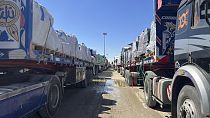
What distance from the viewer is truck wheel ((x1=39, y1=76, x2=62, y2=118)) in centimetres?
774

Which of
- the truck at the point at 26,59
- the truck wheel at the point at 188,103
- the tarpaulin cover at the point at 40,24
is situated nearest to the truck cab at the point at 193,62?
the truck wheel at the point at 188,103

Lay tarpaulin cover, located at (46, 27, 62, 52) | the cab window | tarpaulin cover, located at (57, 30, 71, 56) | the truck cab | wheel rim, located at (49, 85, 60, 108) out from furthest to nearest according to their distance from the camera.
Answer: tarpaulin cover, located at (57, 30, 71, 56) < tarpaulin cover, located at (46, 27, 62, 52) < wheel rim, located at (49, 85, 60, 108) < the cab window < the truck cab

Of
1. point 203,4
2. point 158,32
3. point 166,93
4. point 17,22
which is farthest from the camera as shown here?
point 158,32

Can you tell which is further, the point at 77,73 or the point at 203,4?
the point at 77,73

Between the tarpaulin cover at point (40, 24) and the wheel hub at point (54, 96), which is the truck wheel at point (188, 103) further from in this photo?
the wheel hub at point (54, 96)

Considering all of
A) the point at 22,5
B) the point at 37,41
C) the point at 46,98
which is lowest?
the point at 46,98

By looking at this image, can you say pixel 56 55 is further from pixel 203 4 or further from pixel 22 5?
pixel 203 4

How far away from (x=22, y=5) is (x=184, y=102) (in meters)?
3.68

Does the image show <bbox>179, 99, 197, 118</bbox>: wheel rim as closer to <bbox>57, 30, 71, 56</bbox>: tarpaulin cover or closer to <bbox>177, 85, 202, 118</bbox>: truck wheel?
<bbox>177, 85, 202, 118</bbox>: truck wheel

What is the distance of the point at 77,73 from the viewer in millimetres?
14555

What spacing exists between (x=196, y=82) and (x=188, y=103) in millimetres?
524

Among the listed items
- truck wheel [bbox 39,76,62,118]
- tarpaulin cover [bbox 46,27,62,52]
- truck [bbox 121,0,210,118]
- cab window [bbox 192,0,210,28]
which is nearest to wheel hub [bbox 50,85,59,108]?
truck wheel [bbox 39,76,62,118]

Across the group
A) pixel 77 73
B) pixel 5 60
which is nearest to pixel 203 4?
pixel 5 60

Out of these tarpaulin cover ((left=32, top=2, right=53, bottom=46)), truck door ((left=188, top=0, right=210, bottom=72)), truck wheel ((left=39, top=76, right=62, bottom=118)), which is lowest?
truck wheel ((left=39, top=76, right=62, bottom=118))
